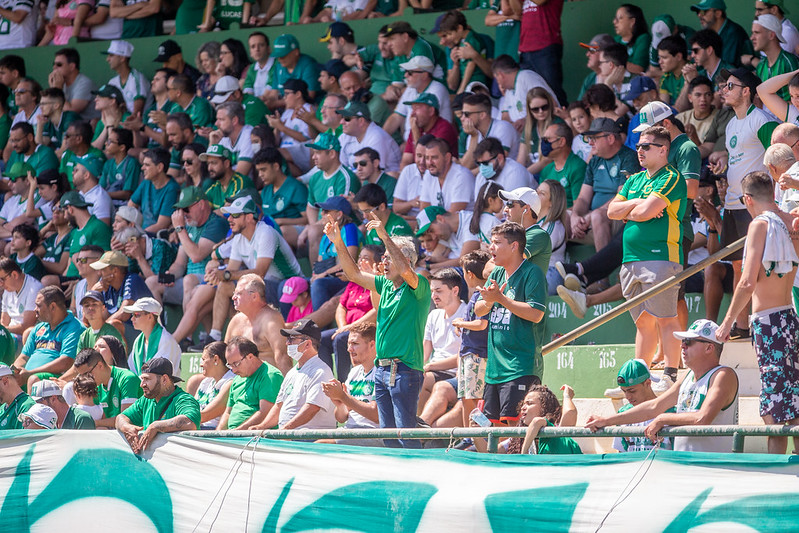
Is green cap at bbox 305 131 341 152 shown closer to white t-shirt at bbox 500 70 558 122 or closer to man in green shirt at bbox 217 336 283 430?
white t-shirt at bbox 500 70 558 122

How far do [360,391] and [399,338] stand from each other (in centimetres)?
Answer: 71

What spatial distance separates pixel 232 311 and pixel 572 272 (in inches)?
135

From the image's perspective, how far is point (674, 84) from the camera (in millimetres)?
10305

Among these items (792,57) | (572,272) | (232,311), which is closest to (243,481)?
(572,272)

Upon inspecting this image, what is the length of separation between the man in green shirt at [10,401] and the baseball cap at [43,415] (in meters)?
0.27

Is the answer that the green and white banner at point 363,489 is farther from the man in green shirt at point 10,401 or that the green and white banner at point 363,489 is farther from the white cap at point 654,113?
the white cap at point 654,113

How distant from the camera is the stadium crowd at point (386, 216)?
21.5ft

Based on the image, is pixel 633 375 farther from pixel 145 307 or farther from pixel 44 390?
pixel 145 307

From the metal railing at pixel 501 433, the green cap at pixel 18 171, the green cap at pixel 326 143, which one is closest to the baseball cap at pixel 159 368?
the metal railing at pixel 501 433

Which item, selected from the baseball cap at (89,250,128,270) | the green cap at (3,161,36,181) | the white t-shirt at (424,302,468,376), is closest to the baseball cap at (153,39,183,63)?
the green cap at (3,161,36,181)

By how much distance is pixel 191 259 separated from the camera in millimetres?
11008

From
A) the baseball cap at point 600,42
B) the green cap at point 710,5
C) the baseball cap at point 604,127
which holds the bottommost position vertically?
the baseball cap at point 604,127

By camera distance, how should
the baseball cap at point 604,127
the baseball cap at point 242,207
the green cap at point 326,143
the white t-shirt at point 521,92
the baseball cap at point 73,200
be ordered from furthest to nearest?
1. the baseball cap at point 73,200
2. the green cap at point 326,143
3. the white t-shirt at point 521,92
4. the baseball cap at point 242,207
5. the baseball cap at point 604,127

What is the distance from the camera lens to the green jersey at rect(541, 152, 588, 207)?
32.0ft
